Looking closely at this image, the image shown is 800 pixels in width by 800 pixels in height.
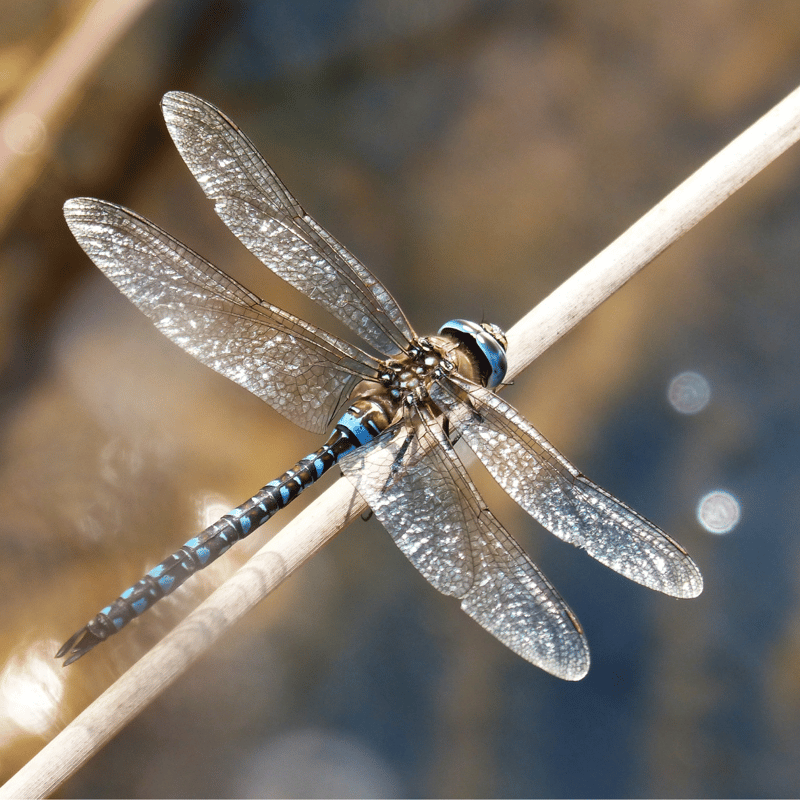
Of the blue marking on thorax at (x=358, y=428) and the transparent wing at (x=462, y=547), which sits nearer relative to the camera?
the transparent wing at (x=462, y=547)

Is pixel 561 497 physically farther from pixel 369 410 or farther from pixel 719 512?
pixel 719 512

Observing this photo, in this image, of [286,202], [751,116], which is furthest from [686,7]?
[286,202]

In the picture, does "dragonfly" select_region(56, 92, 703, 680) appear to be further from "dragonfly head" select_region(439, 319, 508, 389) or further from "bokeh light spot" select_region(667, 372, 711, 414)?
"bokeh light spot" select_region(667, 372, 711, 414)

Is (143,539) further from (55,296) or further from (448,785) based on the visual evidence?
(448,785)

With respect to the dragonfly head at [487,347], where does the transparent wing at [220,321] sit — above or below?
below

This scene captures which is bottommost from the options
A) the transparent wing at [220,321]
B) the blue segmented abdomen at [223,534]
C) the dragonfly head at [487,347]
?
the blue segmented abdomen at [223,534]

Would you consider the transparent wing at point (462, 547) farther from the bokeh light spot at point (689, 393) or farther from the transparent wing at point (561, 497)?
the bokeh light spot at point (689, 393)

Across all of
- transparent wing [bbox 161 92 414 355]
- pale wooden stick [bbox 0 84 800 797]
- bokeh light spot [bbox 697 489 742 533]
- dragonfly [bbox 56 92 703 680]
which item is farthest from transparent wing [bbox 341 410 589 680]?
bokeh light spot [bbox 697 489 742 533]

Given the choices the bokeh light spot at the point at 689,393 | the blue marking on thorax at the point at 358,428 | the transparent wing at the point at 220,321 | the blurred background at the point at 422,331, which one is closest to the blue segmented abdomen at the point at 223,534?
the blue marking on thorax at the point at 358,428
